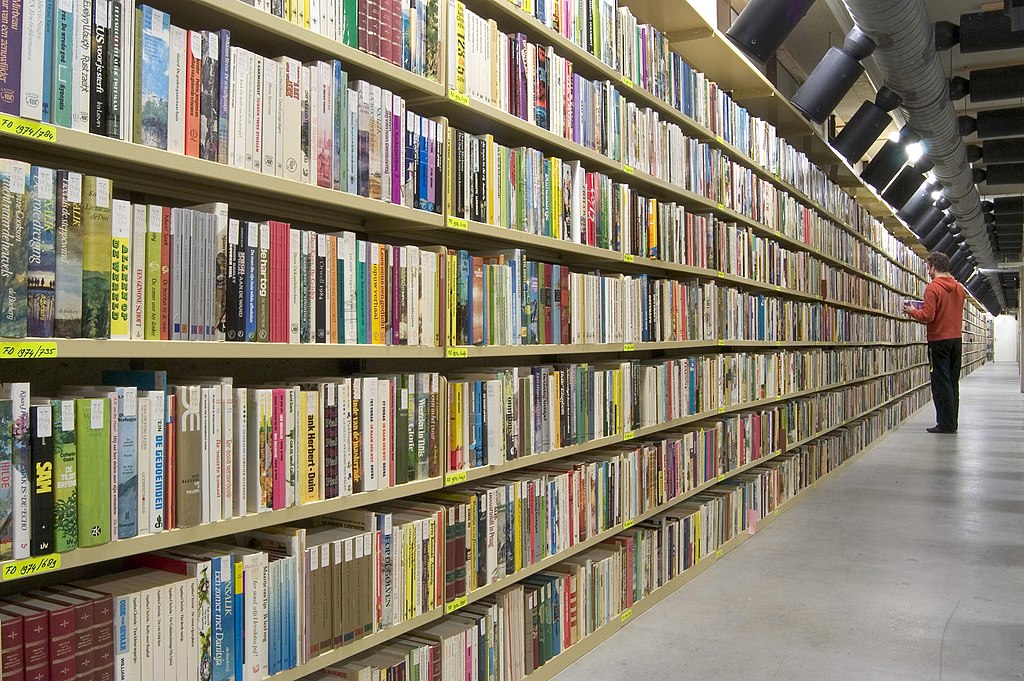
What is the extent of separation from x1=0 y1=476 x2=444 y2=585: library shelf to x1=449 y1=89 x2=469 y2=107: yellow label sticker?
99cm

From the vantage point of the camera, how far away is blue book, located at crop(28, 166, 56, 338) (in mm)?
1157

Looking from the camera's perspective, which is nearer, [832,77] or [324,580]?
[324,580]

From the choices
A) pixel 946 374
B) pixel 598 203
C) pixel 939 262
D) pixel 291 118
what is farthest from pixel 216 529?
pixel 939 262

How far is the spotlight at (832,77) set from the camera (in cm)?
470

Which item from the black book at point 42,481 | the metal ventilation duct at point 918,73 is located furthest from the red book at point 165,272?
the metal ventilation duct at point 918,73

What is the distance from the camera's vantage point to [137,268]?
51.0 inches

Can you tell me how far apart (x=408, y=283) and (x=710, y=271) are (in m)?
2.27

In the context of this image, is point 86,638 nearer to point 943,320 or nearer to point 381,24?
point 381,24

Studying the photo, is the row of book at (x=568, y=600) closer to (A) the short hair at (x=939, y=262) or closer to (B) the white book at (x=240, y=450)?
(B) the white book at (x=240, y=450)

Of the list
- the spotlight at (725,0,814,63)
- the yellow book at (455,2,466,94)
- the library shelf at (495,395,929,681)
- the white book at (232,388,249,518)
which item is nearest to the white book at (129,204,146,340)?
the white book at (232,388,249,518)

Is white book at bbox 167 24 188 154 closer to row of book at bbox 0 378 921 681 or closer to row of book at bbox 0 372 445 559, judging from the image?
row of book at bbox 0 372 445 559

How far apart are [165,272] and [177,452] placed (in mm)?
309

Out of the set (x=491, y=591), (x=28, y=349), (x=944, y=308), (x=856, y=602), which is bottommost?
(x=856, y=602)

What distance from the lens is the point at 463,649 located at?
2.08m
